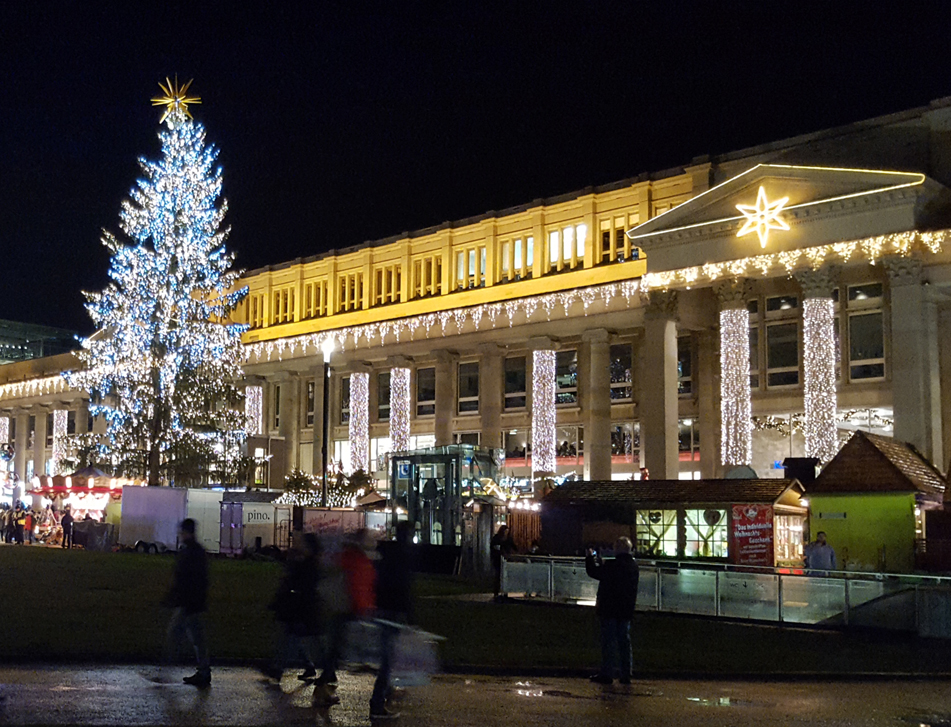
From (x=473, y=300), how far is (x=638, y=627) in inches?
1557

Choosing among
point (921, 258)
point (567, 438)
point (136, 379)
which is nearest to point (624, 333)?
point (567, 438)

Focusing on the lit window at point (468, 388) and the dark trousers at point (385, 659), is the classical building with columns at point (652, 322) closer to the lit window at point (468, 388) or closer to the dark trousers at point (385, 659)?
the lit window at point (468, 388)

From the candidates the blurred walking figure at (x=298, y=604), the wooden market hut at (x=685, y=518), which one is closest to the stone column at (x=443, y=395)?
the wooden market hut at (x=685, y=518)

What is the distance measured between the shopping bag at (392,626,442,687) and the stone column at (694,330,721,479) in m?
38.4

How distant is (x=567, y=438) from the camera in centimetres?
5878

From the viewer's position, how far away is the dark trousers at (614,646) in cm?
1388

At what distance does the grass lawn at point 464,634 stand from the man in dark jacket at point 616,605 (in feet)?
3.98

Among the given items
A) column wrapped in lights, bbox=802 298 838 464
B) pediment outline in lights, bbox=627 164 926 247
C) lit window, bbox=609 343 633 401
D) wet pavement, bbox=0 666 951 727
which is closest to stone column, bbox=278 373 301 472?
lit window, bbox=609 343 633 401

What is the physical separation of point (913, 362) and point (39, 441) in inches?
2826

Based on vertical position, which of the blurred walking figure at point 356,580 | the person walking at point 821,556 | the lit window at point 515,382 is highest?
the lit window at point 515,382

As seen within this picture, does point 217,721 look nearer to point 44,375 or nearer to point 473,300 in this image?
point 473,300

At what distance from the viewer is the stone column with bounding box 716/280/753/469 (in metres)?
42.4

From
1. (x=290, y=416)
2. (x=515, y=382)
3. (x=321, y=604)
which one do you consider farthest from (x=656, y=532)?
(x=290, y=416)

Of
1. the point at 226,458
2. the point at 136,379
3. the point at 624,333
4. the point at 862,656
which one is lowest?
the point at 862,656
